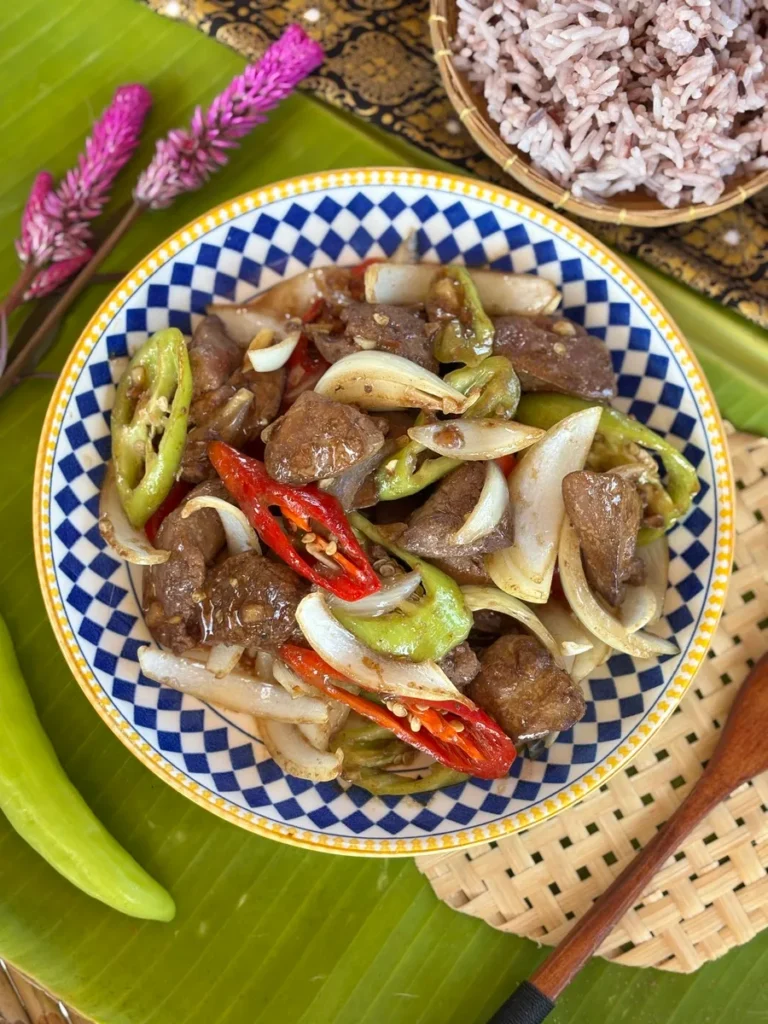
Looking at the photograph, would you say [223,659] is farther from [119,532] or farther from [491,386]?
[491,386]

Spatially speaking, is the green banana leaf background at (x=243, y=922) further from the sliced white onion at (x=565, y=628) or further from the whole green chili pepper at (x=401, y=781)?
the sliced white onion at (x=565, y=628)

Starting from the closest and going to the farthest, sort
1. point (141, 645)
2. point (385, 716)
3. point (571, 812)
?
point (385, 716) → point (141, 645) → point (571, 812)

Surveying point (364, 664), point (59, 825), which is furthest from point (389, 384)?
point (59, 825)

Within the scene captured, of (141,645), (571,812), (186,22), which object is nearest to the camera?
(141,645)

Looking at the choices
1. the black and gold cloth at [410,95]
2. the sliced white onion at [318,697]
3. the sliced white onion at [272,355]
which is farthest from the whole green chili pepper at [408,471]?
the black and gold cloth at [410,95]

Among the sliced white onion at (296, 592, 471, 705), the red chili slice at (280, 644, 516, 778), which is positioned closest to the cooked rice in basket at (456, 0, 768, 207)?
the sliced white onion at (296, 592, 471, 705)

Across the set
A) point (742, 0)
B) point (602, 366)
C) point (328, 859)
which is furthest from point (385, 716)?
point (742, 0)

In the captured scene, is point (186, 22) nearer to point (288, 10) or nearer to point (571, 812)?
point (288, 10)

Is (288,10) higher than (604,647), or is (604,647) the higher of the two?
(288,10)
